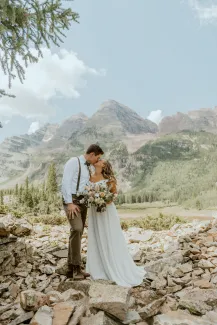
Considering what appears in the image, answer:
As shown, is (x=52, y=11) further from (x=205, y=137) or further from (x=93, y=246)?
(x=205, y=137)

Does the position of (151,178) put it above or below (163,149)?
below

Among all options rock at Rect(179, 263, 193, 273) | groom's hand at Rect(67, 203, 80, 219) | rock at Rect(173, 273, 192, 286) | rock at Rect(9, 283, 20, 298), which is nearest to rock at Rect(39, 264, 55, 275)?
rock at Rect(9, 283, 20, 298)

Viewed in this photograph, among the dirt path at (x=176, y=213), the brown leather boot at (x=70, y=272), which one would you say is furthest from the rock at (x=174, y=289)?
the dirt path at (x=176, y=213)

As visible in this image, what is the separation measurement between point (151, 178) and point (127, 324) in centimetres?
14663

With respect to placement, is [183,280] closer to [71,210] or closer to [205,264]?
[205,264]

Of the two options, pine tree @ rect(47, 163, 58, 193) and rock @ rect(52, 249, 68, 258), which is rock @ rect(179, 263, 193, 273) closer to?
rock @ rect(52, 249, 68, 258)

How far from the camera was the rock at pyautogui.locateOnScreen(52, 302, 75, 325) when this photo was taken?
142 inches

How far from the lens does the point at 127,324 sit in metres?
3.79

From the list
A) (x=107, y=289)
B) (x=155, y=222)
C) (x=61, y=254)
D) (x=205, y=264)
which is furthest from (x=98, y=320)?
(x=155, y=222)

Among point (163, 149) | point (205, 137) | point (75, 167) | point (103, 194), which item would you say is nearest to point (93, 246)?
point (103, 194)

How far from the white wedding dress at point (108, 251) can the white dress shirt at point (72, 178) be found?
0.55 m

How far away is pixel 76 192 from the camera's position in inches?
215

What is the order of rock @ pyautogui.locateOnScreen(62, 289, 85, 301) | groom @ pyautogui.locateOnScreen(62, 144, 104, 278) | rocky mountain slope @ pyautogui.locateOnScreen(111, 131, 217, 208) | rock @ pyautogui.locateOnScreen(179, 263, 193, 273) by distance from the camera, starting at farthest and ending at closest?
rocky mountain slope @ pyautogui.locateOnScreen(111, 131, 217, 208), rock @ pyautogui.locateOnScreen(179, 263, 193, 273), groom @ pyautogui.locateOnScreen(62, 144, 104, 278), rock @ pyautogui.locateOnScreen(62, 289, 85, 301)

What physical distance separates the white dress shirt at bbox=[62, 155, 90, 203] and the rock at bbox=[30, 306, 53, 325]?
6.18 feet
